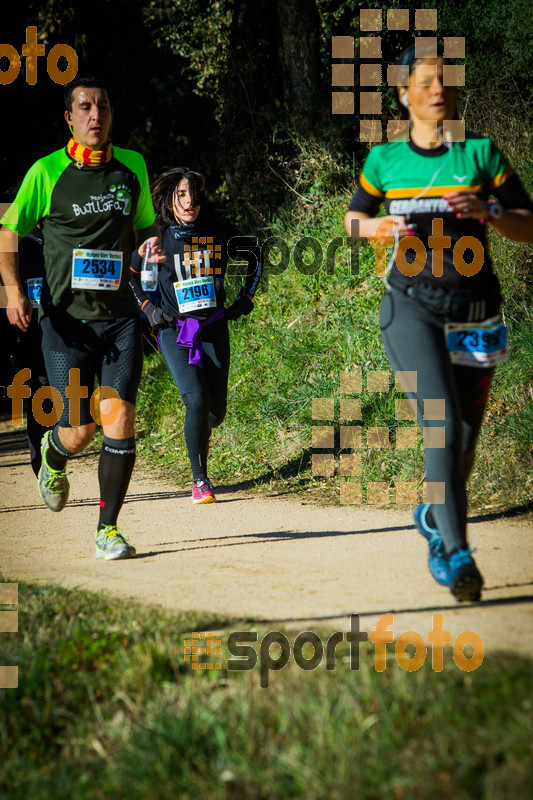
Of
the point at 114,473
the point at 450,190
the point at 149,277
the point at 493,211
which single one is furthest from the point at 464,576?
the point at 149,277

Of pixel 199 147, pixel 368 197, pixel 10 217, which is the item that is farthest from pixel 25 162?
pixel 368 197

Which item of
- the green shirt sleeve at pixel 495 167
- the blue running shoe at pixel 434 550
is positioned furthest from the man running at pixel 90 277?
the green shirt sleeve at pixel 495 167

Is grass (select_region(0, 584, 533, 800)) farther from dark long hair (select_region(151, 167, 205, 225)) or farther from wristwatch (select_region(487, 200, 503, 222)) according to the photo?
dark long hair (select_region(151, 167, 205, 225))

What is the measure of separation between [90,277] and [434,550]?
2.53m

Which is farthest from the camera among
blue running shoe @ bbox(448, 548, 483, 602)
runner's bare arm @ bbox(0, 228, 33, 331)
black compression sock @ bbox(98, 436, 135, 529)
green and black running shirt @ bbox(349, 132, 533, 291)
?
black compression sock @ bbox(98, 436, 135, 529)

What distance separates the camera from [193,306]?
7340 mm

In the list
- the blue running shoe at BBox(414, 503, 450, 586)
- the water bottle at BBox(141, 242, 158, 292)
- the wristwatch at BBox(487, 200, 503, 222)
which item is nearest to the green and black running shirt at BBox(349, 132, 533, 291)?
the wristwatch at BBox(487, 200, 503, 222)

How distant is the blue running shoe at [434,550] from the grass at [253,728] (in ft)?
2.23

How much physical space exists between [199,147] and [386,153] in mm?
16185

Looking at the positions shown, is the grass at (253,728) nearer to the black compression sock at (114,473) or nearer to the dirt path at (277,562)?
the dirt path at (277,562)

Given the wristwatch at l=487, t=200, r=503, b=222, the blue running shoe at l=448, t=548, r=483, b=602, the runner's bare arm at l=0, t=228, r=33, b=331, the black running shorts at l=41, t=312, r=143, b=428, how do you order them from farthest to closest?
the black running shorts at l=41, t=312, r=143, b=428 < the runner's bare arm at l=0, t=228, r=33, b=331 < the wristwatch at l=487, t=200, r=503, b=222 < the blue running shoe at l=448, t=548, r=483, b=602

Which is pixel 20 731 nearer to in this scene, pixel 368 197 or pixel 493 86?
pixel 368 197

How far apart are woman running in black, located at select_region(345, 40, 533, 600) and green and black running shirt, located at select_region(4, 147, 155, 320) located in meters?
1.84

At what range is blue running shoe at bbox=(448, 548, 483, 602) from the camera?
3738 mm
